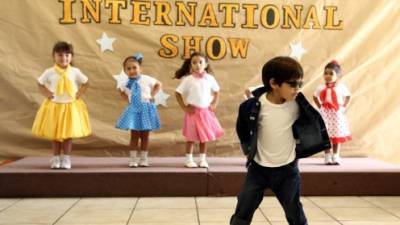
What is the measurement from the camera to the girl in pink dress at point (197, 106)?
4.24 m

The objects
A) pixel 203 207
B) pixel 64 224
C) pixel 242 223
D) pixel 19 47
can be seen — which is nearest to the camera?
pixel 242 223

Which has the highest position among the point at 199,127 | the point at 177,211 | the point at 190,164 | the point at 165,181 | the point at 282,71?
the point at 282,71

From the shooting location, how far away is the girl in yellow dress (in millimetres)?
4062

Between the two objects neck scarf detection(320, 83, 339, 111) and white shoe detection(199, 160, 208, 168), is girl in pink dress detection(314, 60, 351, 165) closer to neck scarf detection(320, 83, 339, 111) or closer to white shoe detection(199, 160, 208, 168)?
neck scarf detection(320, 83, 339, 111)

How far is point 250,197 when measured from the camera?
7.89ft

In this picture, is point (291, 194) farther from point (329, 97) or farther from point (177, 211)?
point (329, 97)

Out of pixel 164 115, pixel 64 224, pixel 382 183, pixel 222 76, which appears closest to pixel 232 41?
pixel 222 76

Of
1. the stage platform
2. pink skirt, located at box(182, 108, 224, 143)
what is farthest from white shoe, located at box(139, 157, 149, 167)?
pink skirt, located at box(182, 108, 224, 143)

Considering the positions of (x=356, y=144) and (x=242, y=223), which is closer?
(x=242, y=223)

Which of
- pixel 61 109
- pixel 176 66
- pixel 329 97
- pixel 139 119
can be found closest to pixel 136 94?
pixel 139 119

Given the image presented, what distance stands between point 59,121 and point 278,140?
2272 millimetres

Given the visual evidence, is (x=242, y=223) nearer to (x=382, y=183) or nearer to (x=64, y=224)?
(x=64, y=224)

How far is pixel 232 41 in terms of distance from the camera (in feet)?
16.6

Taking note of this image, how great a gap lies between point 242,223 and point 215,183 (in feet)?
5.22
